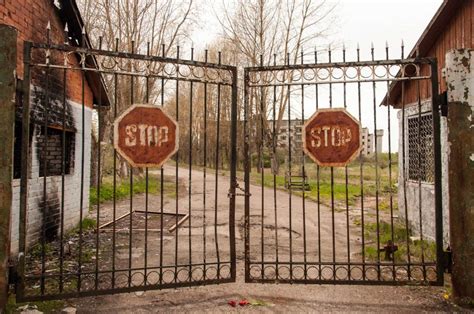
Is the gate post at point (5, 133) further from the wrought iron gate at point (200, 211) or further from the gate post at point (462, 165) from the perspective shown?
the gate post at point (462, 165)

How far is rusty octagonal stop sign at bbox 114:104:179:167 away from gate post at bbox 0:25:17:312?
104cm

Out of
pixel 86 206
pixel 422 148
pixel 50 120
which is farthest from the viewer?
pixel 86 206

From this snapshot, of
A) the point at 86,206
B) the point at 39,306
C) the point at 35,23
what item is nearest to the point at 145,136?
the point at 39,306

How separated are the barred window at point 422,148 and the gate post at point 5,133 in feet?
23.1

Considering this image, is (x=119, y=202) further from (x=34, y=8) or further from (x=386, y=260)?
(x=386, y=260)

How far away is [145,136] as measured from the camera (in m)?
3.93

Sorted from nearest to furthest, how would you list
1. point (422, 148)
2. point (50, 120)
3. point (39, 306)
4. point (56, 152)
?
point (39, 306) < point (50, 120) < point (56, 152) < point (422, 148)

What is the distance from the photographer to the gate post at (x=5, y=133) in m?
3.33

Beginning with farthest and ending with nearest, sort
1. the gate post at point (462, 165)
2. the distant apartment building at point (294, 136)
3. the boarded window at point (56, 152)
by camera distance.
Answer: the boarded window at point (56, 152) → the distant apartment building at point (294, 136) → the gate post at point (462, 165)

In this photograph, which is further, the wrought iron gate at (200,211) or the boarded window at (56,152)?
the boarded window at (56,152)

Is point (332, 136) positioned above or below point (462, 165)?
above

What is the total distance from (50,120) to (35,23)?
1.76 meters

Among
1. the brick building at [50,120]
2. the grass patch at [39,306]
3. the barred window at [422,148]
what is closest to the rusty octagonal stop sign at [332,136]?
the brick building at [50,120]

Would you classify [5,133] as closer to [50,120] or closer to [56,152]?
[50,120]
